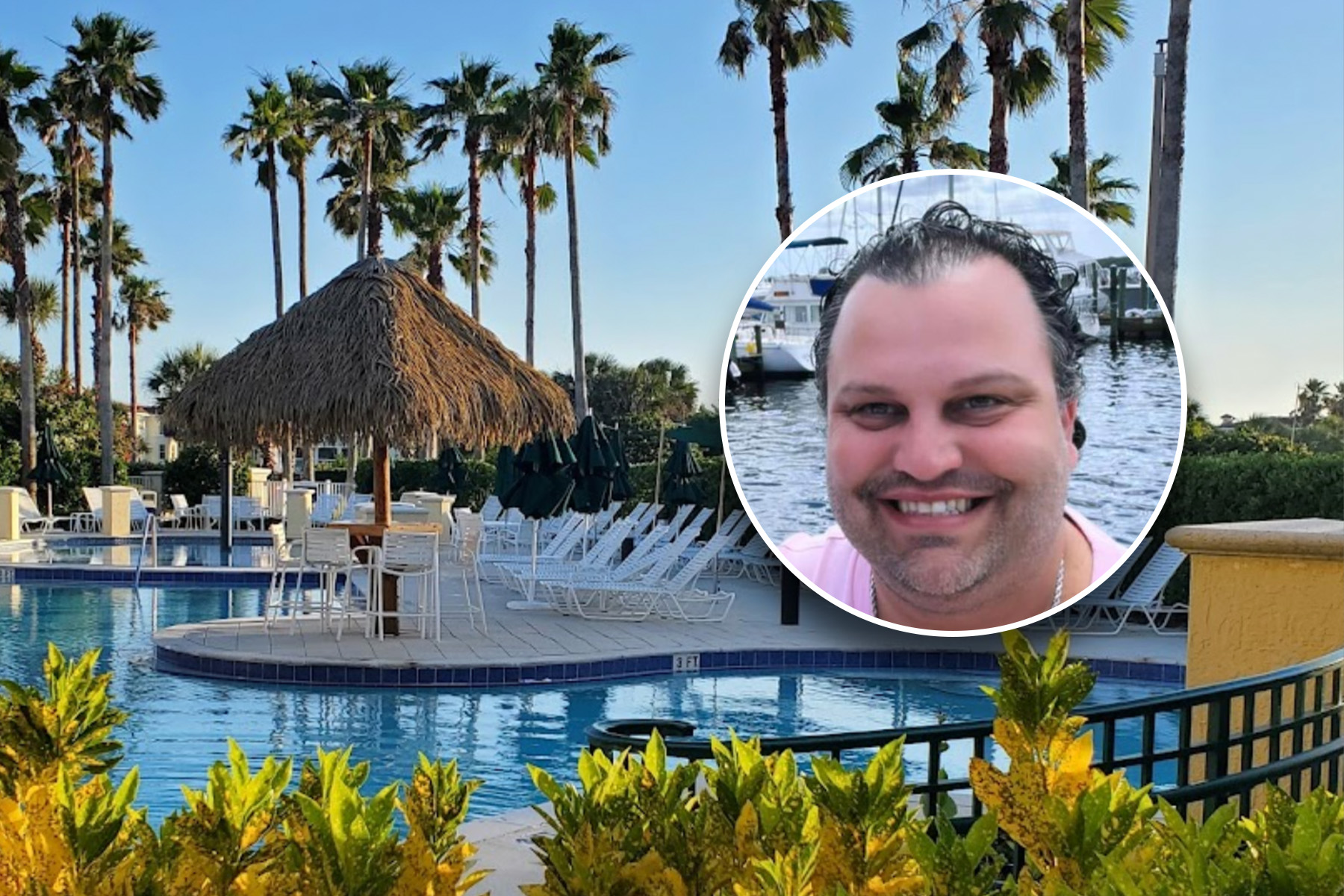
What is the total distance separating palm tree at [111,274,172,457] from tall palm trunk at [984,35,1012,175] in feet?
125

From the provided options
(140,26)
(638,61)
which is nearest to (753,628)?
(638,61)

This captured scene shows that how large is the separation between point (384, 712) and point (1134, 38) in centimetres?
1056

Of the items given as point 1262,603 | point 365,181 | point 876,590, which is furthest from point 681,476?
point 365,181

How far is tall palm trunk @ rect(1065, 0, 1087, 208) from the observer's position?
1367 centimetres

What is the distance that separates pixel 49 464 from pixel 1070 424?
23.9m

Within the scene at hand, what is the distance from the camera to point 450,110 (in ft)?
105

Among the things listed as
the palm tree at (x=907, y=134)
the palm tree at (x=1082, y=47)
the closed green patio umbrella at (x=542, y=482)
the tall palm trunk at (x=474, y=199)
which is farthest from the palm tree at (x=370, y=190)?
the closed green patio umbrella at (x=542, y=482)

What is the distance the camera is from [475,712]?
357 inches

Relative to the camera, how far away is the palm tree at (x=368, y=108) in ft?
105

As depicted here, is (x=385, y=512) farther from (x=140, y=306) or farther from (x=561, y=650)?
(x=140, y=306)

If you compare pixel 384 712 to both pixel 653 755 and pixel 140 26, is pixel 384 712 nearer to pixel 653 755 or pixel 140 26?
pixel 653 755

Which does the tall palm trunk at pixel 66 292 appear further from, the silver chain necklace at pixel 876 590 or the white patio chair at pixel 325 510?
the silver chain necklace at pixel 876 590

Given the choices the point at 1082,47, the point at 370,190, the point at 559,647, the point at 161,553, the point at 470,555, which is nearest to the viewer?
the point at 559,647

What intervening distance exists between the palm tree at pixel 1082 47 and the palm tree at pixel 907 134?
140 inches
